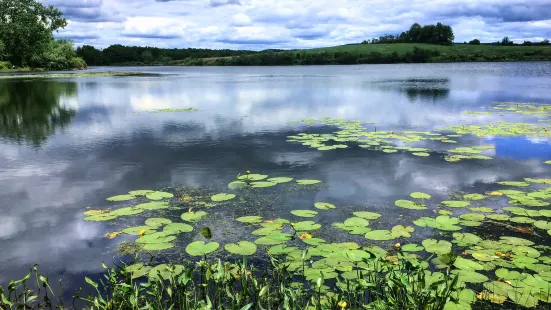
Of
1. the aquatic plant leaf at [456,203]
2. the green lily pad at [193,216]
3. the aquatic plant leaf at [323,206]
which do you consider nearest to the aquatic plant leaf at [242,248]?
the green lily pad at [193,216]

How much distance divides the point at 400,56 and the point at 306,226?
104 metres

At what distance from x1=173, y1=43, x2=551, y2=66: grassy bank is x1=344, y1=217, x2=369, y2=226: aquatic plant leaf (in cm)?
10209

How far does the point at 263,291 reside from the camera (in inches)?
131

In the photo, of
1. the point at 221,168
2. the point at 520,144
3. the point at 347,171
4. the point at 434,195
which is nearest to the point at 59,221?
the point at 221,168

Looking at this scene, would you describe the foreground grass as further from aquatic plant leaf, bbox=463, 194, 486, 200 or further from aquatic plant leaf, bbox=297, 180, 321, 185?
aquatic plant leaf, bbox=297, 180, 321, 185

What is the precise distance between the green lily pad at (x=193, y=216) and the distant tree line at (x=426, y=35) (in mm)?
128616

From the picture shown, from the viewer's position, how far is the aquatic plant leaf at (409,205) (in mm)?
6316

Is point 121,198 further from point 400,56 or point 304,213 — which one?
point 400,56

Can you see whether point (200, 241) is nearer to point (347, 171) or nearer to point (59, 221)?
point (59, 221)

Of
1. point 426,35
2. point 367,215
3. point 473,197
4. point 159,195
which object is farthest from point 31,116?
point 426,35

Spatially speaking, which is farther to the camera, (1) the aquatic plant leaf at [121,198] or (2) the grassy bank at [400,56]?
(2) the grassy bank at [400,56]

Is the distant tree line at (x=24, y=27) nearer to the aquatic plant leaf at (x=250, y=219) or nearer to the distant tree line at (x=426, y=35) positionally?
the aquatic plant leaf at (x=250, y=219)

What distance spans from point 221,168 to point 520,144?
8.03m

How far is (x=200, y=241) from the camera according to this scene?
16.7ft
